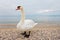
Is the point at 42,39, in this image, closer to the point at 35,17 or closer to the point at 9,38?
the point at 9,38

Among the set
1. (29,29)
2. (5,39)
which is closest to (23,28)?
(29,29)

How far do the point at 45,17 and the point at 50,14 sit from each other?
0.55ft

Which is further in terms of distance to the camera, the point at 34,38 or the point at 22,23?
the point at 22,23

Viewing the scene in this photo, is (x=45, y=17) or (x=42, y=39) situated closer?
(x=42, y=39)

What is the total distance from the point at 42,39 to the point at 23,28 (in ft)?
1.17

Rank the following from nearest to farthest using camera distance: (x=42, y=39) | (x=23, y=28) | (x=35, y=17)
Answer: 1. (x=42, y=39)
2. (x=23, y=28)
3. (x=35, y=17)

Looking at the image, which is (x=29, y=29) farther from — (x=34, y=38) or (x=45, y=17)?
(x=45, y=17)

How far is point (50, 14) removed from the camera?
17.7 feet

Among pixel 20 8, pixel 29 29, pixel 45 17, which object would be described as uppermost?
pixel 20 8

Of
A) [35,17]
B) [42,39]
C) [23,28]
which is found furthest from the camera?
[35,17]

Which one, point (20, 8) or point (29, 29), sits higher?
point (20, 8)

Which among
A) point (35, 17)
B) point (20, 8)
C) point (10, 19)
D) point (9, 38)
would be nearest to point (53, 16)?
point (35, 17)

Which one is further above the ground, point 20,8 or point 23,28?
point 20,8

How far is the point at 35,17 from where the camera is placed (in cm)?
526
